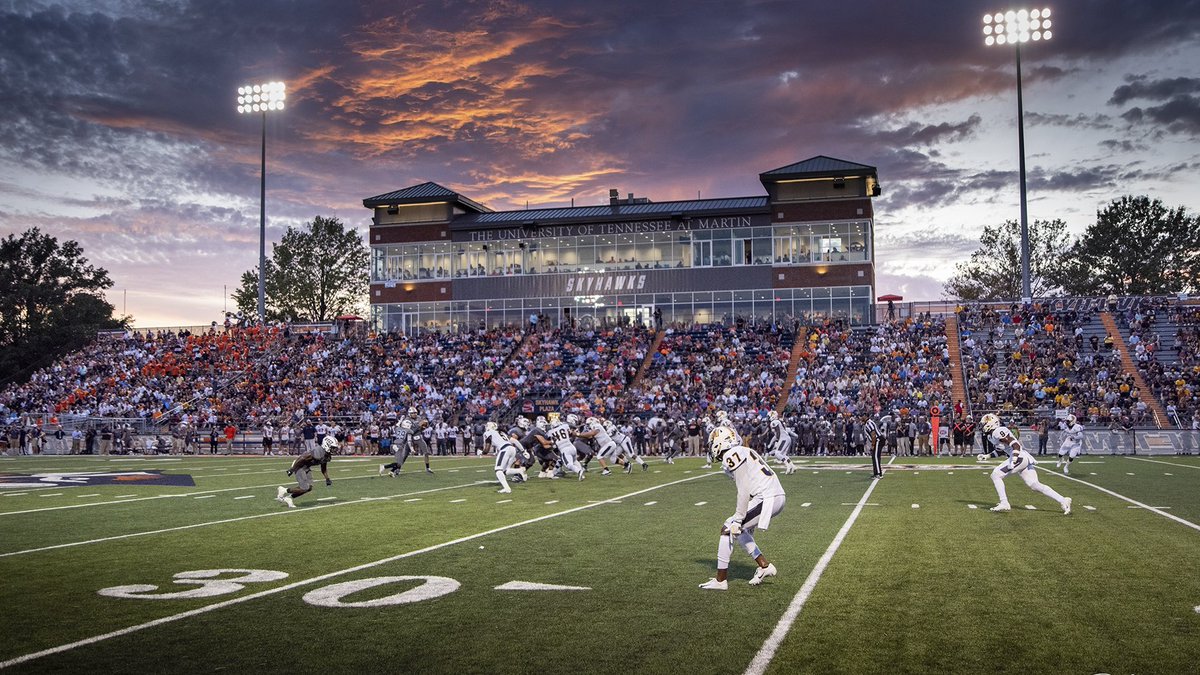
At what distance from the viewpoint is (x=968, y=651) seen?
22.9 feet

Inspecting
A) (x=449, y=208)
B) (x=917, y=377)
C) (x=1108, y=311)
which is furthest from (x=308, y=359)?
(x=1108, y=311)

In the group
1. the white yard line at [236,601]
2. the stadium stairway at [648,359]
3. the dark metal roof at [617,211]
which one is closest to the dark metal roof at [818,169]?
the dark metal roof at [617,211]

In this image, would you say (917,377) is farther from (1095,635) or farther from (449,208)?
(1095,635)

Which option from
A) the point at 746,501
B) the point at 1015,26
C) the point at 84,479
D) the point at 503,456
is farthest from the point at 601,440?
the point at 1015,26

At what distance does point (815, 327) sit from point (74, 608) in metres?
45.0

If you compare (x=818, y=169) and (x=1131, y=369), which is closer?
(x=1131, y=369)

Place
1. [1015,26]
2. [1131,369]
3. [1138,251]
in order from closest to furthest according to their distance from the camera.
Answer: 1. [1131,369]
2. [1015,26]
3. [1138,251]

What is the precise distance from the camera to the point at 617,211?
5944 cm

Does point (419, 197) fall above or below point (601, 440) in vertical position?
above

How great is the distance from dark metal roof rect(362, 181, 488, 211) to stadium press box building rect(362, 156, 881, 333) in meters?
0.08

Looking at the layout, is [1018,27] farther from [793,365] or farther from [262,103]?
[262,103]

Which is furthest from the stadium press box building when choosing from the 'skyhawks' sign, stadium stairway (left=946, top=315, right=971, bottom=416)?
stadium stairway (left=946, top=315, right=971, bottom=416)

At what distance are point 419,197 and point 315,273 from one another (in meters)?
24.1

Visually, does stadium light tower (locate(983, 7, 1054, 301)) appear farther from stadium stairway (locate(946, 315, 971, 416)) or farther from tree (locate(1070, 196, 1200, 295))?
tree (locate(1070, 196, 1200, 295))
